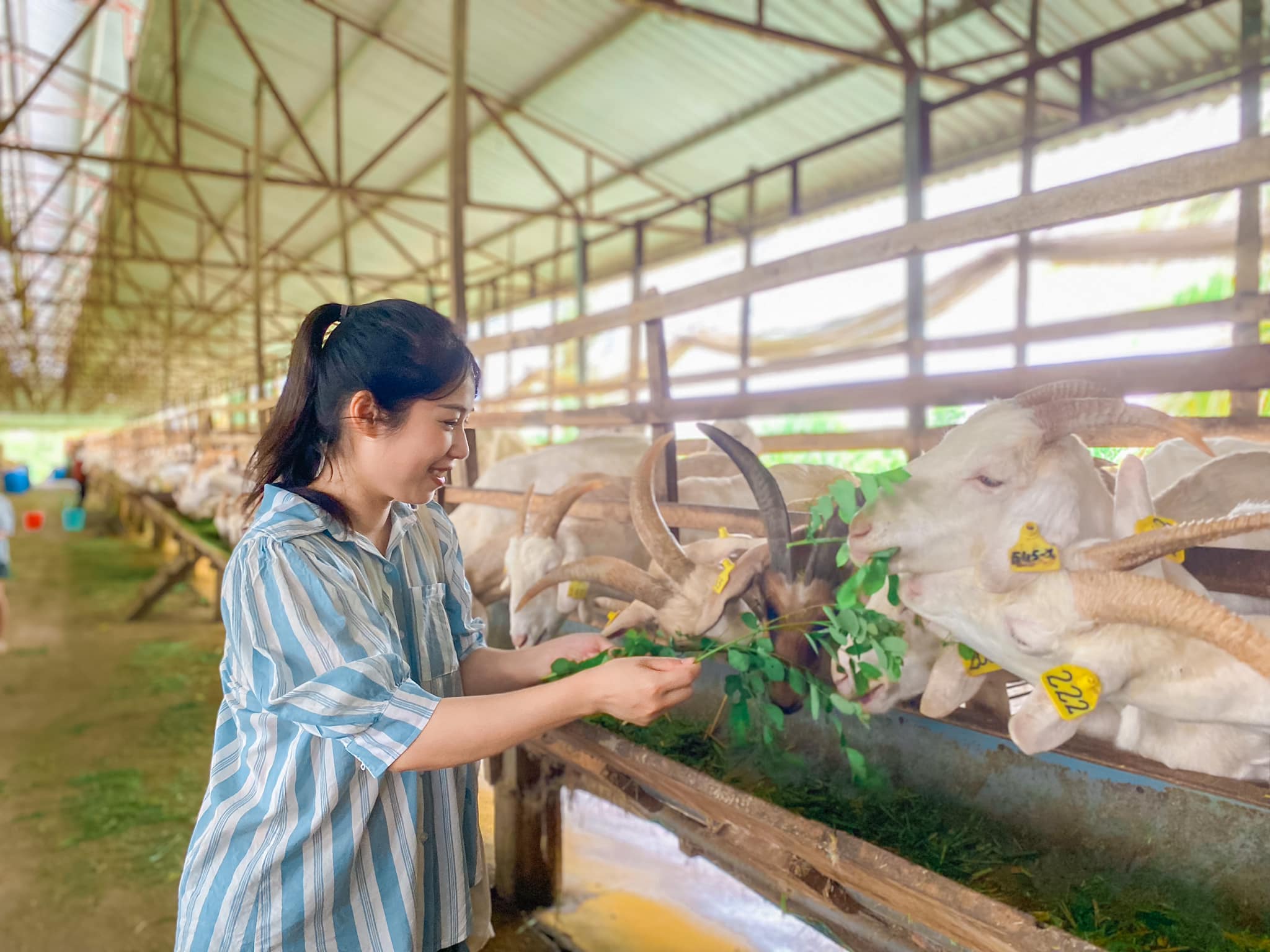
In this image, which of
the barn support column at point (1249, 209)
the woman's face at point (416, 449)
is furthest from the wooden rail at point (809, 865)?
the barn support column at point (1249, 209)

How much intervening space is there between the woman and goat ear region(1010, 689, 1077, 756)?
2.48 feet

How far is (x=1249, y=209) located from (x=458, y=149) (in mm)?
4318

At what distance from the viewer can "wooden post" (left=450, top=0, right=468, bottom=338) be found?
5.55m

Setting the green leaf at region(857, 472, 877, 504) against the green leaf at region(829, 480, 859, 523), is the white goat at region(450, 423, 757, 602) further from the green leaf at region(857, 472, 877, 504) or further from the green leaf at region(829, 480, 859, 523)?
the green leaf at region(857, 472, 877, 504)

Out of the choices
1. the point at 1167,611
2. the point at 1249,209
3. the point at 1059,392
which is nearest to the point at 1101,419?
the point at 1059,392

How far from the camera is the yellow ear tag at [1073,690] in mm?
1748

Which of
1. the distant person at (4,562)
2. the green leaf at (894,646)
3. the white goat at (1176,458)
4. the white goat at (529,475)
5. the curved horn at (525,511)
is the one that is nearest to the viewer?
the green leaf at (894,646)

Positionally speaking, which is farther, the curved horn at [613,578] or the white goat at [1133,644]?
the curved horn at [613,578]

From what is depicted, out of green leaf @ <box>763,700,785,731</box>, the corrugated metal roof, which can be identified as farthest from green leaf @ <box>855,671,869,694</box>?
the corrugated metal roof

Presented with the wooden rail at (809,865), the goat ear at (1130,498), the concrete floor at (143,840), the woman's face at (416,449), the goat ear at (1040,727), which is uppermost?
the woman's face at (416,449)

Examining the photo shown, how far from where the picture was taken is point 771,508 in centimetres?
245

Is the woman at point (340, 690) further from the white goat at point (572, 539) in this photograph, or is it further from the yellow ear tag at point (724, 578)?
the white goat at point (572, 539)

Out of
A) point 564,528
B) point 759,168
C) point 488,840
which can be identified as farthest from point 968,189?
point 488,840

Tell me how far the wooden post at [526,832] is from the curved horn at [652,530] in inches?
59.3
